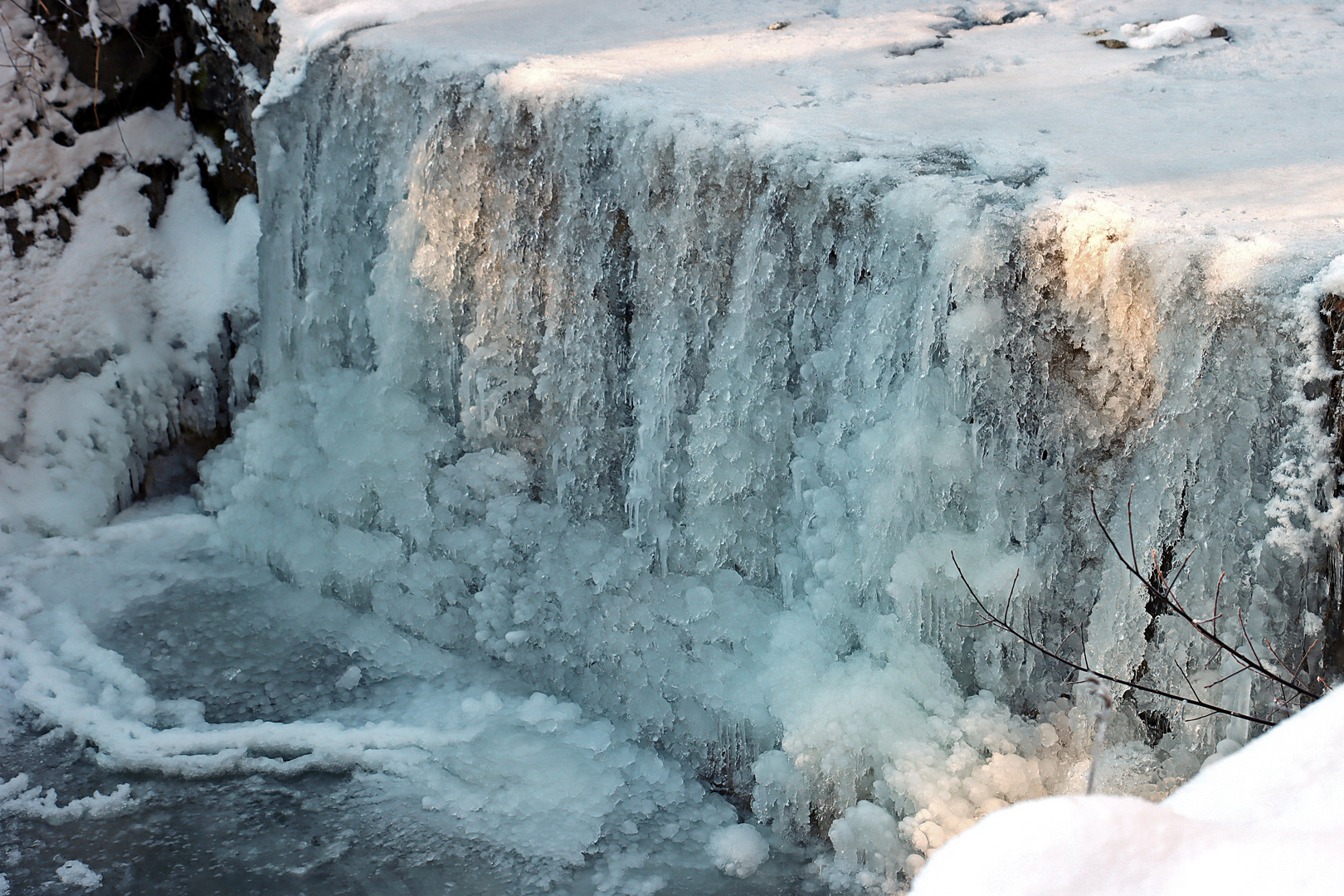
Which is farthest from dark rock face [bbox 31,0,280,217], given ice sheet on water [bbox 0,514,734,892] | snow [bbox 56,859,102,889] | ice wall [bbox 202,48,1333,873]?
snow [bbox 56,859,102,889]

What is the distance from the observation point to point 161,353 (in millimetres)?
4828

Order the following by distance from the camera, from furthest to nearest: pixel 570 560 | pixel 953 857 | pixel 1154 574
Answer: pixel 570 560 → pixel 1154 574 → pixel 953 857

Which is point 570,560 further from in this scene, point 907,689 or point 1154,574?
point 1154,574

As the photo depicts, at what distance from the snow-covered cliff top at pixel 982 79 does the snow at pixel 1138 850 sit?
5.81ft

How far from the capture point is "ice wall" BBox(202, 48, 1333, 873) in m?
2.45

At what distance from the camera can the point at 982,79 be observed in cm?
→ 369

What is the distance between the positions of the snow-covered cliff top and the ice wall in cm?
14

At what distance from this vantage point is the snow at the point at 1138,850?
819 millimetres

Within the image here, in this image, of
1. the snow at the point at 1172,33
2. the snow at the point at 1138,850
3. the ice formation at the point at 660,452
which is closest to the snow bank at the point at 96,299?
the ice formation at the point at 660,452

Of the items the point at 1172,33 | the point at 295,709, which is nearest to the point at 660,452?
the point at 295,709

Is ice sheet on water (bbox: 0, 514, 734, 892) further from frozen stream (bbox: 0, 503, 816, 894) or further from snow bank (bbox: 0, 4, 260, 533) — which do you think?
snow bank (bbox: 0, 4, 260, 533)

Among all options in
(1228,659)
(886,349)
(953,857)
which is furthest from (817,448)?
(953,857)

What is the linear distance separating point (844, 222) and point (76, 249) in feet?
11.6

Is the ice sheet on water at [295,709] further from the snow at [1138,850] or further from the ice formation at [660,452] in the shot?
the snow at [1138,850]
